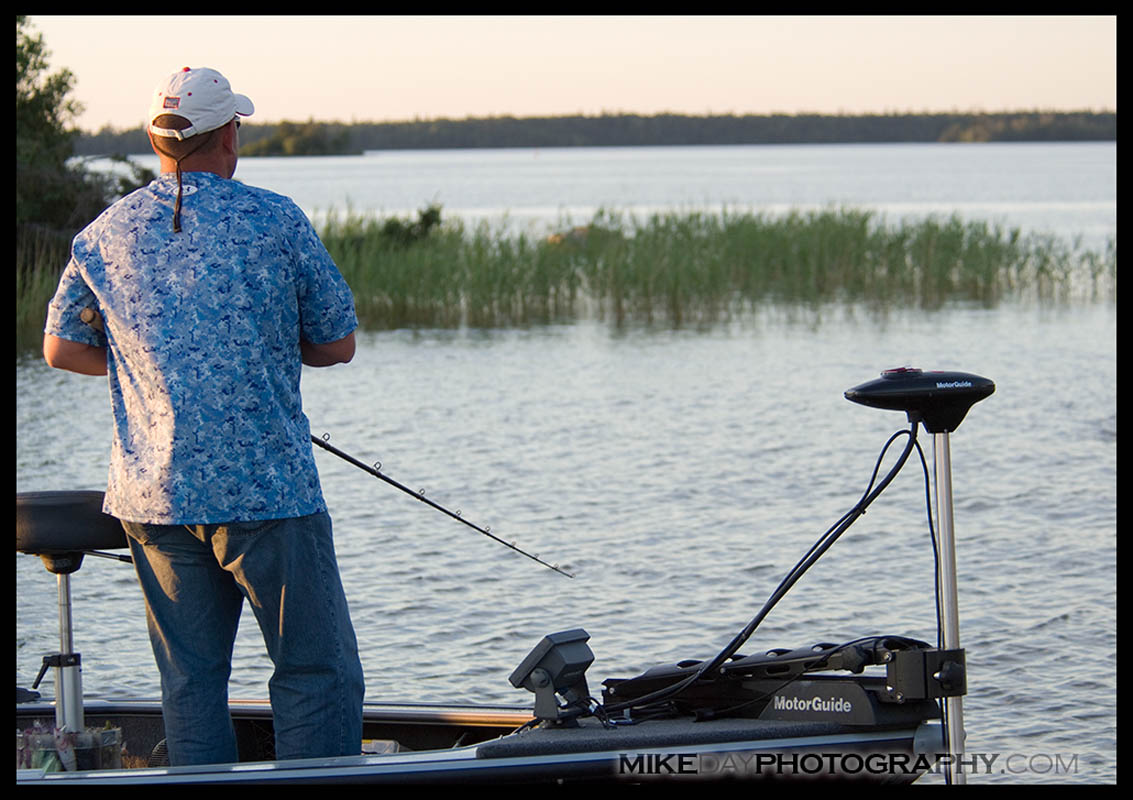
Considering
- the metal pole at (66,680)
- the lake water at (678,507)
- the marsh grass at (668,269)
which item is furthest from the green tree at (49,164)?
the metal pole at (66,680)

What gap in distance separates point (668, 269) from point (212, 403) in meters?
13.6

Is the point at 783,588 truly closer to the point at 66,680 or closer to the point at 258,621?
the point at 258,621

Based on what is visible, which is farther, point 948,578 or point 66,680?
point 66,680

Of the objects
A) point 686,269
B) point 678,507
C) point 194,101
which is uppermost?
point 194,101

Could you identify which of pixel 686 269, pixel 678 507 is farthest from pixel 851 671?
pixel 686 269

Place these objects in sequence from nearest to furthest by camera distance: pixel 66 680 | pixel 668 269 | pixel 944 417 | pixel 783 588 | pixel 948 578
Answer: pixel 948 578 < pixel 944 417 < pixel 783 588 < pixel 66 680 < pixel 668 269

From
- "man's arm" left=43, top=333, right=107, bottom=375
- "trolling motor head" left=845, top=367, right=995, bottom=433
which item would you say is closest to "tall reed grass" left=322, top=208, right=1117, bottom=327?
"man's arm" left=43, top=333, right=107, bottom=375

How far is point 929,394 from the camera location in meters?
3.13

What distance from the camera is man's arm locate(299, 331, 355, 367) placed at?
3.24 m

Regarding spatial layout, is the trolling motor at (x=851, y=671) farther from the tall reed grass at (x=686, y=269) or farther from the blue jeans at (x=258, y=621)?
the tall reed grass at (x=686, y=269)

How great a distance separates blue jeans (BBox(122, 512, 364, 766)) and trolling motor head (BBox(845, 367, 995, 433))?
44.6 inches

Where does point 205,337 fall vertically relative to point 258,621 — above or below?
above

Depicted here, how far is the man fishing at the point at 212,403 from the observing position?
308 cm

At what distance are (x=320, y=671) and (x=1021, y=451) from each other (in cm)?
759
